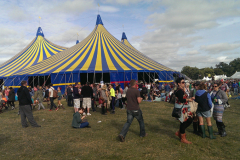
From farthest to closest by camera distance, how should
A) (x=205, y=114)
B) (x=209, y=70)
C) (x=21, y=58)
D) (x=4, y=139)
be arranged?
(x=209, y=70) → (x=21, y=58) → (x=4, y=139) → (x=205, y=114)

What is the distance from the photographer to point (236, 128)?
438cm

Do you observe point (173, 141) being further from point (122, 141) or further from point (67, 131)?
point (67, 131)

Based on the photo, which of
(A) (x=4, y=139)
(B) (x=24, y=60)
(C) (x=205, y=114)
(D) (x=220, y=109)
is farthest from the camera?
(B) (x=24, y=60)

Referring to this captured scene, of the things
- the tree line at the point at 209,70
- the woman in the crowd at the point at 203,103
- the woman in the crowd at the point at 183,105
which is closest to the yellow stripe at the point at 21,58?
the woman in the crowd at the point at 183,105

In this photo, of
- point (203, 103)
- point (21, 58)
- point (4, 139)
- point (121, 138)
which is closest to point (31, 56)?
point (21, 58)

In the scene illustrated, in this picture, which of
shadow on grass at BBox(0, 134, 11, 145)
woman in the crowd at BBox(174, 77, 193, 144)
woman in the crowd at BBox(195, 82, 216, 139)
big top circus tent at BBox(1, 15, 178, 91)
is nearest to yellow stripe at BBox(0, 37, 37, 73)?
big top circus tent at BBox(1, 15, 178, 91)

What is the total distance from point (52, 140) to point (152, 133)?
2.52 meters

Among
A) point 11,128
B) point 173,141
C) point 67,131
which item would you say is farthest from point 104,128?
point 11,128

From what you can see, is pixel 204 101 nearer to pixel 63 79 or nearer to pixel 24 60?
pixel 63 79

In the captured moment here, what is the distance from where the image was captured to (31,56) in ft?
65.5

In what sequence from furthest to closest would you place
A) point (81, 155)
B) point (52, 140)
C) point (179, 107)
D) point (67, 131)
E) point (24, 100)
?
point (24, 100) < point (67, 131) < point (52, 140) < point (179, 107) < point (81, 155)

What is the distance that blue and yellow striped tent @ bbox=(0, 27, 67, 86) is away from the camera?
1777 cm

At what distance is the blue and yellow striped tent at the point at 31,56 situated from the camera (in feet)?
58.3

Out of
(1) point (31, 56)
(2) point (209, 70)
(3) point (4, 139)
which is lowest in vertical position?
(3) point (4, 139)
